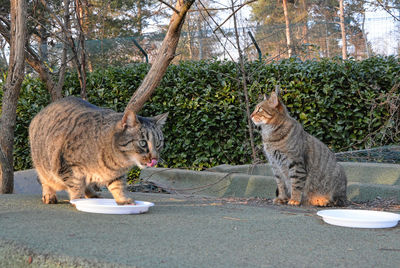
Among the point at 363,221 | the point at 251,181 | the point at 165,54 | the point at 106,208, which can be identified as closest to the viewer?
the point at 363,221

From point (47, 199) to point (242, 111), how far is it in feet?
12.5

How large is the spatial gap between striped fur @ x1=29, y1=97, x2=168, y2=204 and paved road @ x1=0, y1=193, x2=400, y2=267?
0.30 m

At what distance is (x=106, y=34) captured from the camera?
14883mm

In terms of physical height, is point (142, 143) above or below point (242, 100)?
below

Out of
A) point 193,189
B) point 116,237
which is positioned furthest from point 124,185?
point 193,189

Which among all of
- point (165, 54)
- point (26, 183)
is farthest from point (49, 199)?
point (26, 183)

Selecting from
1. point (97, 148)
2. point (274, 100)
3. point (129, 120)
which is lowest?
point (97, 148)

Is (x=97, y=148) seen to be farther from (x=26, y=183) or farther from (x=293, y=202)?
(x=26, y=183)

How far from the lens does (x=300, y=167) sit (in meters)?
4.08

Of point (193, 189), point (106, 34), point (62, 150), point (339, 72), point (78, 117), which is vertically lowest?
point (193, 189)

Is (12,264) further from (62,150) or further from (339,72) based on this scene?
(339,72)

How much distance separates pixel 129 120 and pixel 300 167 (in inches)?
80.1

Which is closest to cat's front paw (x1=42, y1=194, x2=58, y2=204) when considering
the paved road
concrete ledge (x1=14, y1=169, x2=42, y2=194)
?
the paved road

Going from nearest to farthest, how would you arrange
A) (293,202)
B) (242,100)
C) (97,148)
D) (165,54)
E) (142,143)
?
(142,143) < (97,148) < (293,202) < (165,54) < (242,100)
